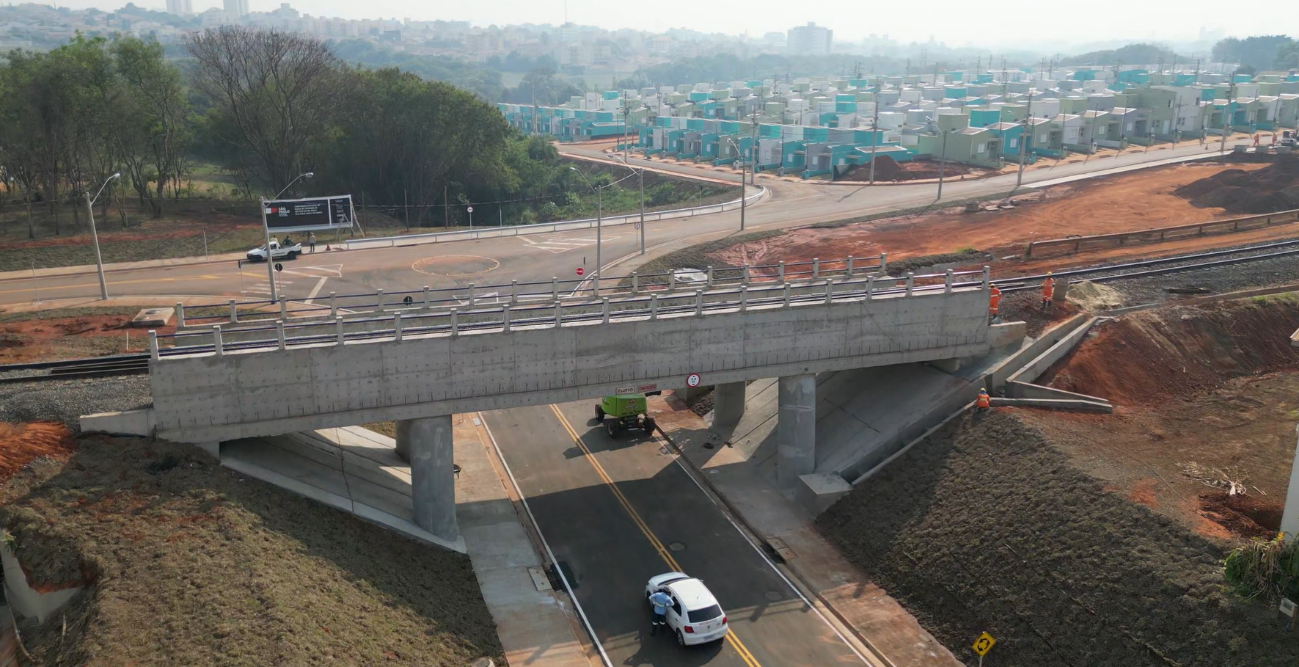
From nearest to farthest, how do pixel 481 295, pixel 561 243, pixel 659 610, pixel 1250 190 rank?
1. pixel 659 610
2. pixel 481 295
3. pixel 561 243
4. pixel 1250 190

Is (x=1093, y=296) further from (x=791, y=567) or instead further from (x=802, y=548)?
(x=791, y=567)

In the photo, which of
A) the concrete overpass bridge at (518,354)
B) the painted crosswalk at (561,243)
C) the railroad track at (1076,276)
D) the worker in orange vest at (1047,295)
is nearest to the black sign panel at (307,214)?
the painted crosswalk at (561,243)

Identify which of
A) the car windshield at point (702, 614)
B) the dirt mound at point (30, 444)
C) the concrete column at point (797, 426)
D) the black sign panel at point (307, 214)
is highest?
the black sign panel at point (307, 214)

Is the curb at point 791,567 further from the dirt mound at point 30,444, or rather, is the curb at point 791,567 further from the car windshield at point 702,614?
the dirt mound at point 30,444

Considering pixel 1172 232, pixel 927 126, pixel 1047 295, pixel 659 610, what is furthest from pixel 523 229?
pixel 927 126

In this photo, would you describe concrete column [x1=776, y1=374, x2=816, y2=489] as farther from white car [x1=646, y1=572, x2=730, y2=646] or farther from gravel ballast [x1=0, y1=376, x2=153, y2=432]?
gravel ballast [x1=0, y1=376, x2=153, y2=432]

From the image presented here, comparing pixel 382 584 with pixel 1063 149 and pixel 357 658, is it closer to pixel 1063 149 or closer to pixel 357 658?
pixel 357 658
